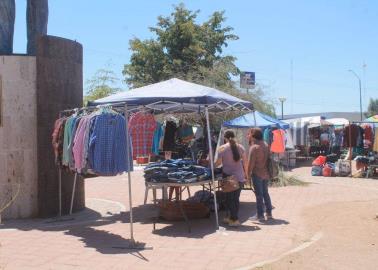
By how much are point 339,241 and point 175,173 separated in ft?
9.24

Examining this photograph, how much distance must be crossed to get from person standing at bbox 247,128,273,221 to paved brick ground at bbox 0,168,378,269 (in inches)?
14.5

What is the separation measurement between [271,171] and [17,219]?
15.9 ft

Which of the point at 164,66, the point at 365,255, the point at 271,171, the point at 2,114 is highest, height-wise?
the point at 164,66

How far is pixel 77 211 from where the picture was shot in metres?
10.2

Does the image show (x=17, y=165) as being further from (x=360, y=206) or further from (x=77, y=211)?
(x=360, y=206)

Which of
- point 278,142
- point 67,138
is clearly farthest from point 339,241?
point 278,142

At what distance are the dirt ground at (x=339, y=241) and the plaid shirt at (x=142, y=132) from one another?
3987 millimetres

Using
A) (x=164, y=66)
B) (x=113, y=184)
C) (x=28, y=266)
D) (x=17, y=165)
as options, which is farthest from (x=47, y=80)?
(x=164, y=66)

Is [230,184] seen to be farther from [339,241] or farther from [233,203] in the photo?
[339,241]

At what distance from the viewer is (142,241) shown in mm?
7496

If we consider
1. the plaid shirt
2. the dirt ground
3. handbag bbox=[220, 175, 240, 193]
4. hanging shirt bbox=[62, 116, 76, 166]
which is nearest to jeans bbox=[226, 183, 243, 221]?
handbag bbox=[220, 175, 240, 193]

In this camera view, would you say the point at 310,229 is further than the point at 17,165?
No

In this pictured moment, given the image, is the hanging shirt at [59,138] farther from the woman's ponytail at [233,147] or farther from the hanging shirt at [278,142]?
the hanging shirt at [278,142]

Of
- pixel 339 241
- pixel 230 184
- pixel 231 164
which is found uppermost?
pixel 231 164
